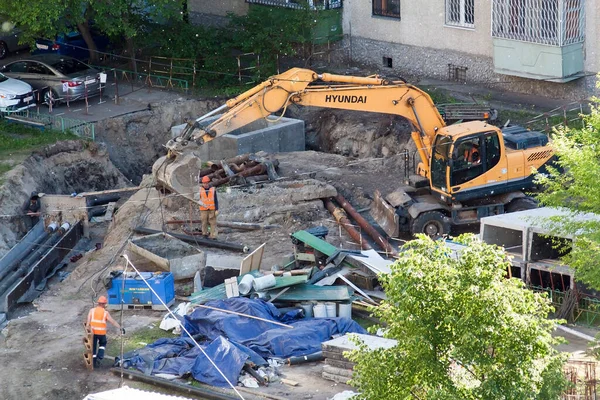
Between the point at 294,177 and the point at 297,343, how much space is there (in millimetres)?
9912

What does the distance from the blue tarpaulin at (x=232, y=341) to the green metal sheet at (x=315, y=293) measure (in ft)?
1.78

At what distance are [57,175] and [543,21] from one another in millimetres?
14324

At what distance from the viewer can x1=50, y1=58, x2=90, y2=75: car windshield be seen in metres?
36.7

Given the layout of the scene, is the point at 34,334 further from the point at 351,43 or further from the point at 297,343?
the point at 351,43

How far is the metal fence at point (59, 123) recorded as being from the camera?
34406 millimetres

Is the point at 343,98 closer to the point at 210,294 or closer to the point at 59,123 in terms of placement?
the point at 210,294

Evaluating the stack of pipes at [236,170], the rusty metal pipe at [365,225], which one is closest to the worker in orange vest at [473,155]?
the rusty metal pipe at [365,225]

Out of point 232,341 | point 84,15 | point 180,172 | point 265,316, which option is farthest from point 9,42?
point 232,341

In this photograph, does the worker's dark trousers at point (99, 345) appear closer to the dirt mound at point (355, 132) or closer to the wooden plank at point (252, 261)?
the wooden plank at point (252, 261)

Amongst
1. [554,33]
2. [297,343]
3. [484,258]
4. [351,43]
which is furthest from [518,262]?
[351,43]

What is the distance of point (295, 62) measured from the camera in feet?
128

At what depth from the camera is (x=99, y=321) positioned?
20.1m

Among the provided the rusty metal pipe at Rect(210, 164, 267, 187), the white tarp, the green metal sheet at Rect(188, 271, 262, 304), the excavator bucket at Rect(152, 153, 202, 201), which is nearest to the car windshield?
the rusty metal pipe at Rect(210, 164, 267, 187)

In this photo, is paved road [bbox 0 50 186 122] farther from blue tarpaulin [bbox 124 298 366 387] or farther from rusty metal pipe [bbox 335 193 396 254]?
blue tarpaulin [bbox 124 298 366 387]
